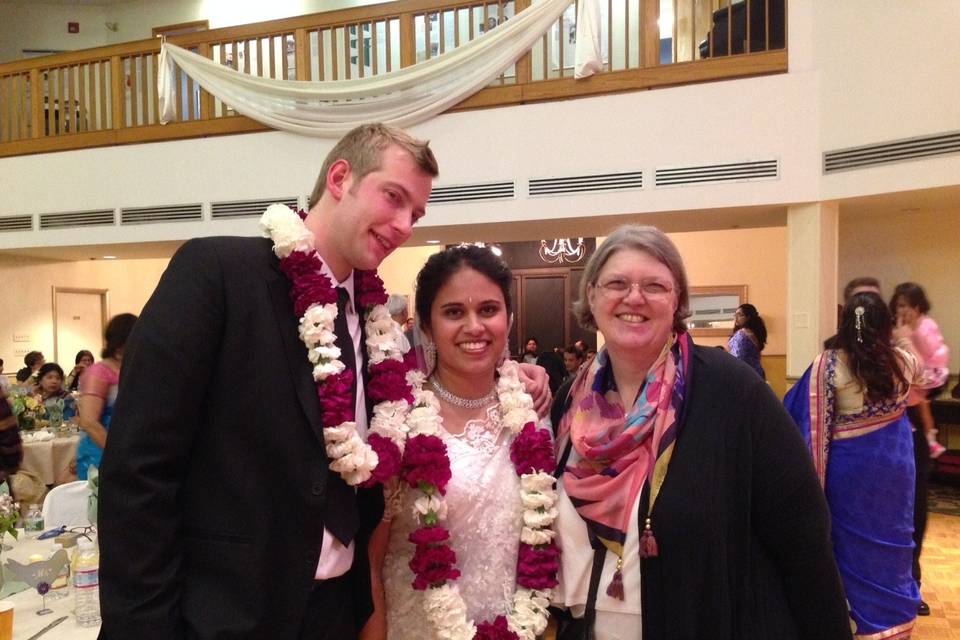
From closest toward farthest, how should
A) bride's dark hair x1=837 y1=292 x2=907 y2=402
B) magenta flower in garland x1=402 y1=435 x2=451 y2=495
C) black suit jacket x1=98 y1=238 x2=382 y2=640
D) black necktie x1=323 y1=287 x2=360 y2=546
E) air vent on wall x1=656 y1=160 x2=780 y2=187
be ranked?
black suit jacket x1=98 y1=238 x2=382 y2=640
black necktie x1=323 y1=287 x2=360 y2=546
magenta flower in garland x1=402 y1=435 x2=451 y2=495
bride's dark hair x1=837 y1=292 x2=907 y2=402
air vent on wall x1=656 y1=160 x2=780 y2=187

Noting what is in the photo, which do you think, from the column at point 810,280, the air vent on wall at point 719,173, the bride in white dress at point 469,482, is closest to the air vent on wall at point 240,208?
the air vent on wall at point 719,173

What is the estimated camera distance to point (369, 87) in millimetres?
6316

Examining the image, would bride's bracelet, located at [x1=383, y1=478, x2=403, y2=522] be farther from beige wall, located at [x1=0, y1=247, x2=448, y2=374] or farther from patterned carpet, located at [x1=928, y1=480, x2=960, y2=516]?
beige wall, located at [x1=0, y1=247, x2=448, y2=374]

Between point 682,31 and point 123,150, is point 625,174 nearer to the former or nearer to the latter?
point 682,31

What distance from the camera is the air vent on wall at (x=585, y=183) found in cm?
579

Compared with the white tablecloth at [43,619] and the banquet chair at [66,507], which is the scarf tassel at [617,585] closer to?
the white tablecloth at [43,619]

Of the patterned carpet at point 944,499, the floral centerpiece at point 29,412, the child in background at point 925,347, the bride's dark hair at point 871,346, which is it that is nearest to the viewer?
the bride's dark hair at point 871,346

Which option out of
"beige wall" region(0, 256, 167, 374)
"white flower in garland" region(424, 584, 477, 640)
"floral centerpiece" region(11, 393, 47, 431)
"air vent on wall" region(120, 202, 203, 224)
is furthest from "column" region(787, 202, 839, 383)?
"beige wall" region(0, 256, 167, 374)

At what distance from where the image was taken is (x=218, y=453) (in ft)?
3.90

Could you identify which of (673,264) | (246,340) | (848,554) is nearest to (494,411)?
(673,264)

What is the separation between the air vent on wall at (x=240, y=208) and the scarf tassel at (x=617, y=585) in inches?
240

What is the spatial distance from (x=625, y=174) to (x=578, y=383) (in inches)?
172

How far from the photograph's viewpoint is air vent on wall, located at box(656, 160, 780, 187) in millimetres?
5414

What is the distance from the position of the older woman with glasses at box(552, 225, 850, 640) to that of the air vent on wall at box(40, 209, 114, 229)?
754 centimetres
